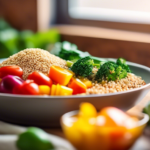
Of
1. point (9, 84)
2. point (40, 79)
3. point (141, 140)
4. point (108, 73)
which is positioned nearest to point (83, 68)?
point (108, 73)

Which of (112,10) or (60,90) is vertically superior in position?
(112,10)

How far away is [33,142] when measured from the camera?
0.72 meters

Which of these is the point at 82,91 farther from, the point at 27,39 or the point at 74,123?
the point at 27,39

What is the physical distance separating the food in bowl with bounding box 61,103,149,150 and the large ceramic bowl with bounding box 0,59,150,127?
0.14 metres

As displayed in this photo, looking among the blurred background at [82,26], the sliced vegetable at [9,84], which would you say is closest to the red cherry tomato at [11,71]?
the sliced vegetable at [9,84]

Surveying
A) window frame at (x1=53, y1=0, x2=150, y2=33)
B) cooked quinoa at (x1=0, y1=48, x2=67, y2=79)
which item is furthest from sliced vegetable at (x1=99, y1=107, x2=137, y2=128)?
window frame at (x1=53, y1=0, x2=150, y2=33)

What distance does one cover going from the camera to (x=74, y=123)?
0.71 meters

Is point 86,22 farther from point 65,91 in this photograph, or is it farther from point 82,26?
point 65,91

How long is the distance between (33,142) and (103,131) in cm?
19

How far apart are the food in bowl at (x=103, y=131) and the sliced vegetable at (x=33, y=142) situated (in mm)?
64

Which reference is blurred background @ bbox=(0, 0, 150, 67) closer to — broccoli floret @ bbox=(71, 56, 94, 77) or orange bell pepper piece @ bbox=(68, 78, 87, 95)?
broccoli floret @ bbox=(71, 56, 94, 77)

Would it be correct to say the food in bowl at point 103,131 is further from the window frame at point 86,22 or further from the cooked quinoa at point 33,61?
the window frame at point 86,22

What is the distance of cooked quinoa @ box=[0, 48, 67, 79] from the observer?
1.18 meters

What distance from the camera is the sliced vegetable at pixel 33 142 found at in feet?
2.35
